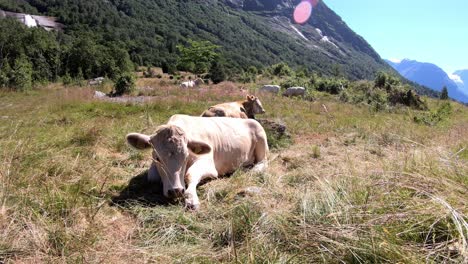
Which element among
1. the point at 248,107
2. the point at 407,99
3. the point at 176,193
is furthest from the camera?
the point at 407,99

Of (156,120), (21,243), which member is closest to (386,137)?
(156,120)

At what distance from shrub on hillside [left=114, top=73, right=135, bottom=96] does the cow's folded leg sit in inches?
583

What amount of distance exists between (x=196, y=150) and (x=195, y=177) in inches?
13.3

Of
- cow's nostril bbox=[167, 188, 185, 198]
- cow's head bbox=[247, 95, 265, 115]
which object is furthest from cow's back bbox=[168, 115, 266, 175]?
cow's head bbox=[247, 95, 265, 115]

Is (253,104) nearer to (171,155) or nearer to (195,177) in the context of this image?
(195,177)

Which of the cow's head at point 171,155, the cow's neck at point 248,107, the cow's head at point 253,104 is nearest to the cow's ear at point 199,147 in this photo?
the cow's head at point 171,155

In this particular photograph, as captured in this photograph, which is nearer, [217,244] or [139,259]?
[139,259]

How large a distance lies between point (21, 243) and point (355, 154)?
575 centimetres

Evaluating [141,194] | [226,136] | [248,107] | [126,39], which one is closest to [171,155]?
[141,194]

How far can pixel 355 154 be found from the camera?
693 cm

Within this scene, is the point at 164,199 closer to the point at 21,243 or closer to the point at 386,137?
the point at 21,243

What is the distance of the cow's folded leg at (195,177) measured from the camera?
3.81 meters

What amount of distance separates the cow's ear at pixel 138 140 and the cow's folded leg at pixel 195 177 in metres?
0.61

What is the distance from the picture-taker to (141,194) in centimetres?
433
